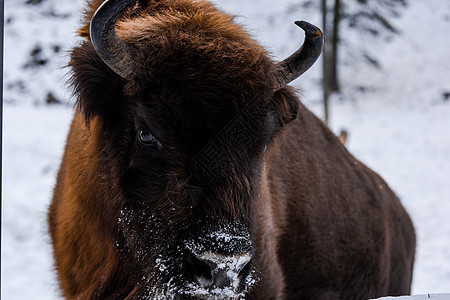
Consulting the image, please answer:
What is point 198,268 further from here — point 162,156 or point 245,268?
point 162,156

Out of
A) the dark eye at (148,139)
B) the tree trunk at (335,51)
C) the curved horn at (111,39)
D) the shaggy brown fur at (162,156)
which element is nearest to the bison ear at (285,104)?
the shaggy brown fur at (162,156)

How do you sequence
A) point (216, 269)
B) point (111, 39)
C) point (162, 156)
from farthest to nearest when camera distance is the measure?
1. point (162, 156)
2. point (111, 39)
3. point (216, 269)

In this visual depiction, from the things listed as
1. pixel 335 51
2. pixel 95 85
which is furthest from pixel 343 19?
pixel 95 85

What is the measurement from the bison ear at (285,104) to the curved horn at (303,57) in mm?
90

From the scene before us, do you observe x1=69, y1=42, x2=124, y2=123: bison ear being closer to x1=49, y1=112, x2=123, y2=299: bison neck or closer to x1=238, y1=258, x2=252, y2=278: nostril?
x1=49, y1=112, x2=123, y2=299: bison neck

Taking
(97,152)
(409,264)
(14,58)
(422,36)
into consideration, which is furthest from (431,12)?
(97,152)

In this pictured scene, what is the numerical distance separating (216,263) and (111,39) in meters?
1.21

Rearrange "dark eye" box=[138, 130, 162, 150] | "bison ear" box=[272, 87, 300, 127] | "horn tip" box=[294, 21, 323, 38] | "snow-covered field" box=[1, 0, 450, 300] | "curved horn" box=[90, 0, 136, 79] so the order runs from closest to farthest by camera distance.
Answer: "curved horn" box=[90, 0, 136, 79] < "dark eye" box=[138, 130, 162, 150] < "horn tip" box=[294, 21, 323, 38] < "bison ear" box=[272, 87, 300, 127] < "snow-covered field" box=[1, 0, 450, 300]

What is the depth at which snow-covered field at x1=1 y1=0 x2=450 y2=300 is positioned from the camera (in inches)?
304

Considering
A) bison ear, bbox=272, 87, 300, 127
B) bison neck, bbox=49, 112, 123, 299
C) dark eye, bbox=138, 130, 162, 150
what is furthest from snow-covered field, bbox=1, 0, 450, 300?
dark eye, bbox=138, 130, 162, 150

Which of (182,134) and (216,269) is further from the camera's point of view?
(182,134)

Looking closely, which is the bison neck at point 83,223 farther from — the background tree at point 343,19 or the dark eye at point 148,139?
the background tree at point 343,19

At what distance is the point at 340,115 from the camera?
21078 mm

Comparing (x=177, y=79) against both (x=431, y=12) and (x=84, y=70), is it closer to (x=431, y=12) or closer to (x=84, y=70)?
(x=84, y=70)
